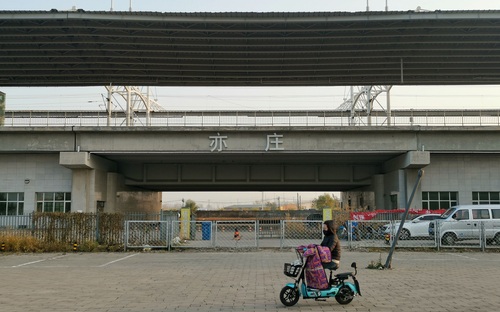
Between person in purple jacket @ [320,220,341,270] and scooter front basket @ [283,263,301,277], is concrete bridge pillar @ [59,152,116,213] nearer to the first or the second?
person in purple jacket @ [320,220,341,270]

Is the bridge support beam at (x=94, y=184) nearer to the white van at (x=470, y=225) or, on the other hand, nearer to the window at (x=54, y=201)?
the window at (x=54, y=201)

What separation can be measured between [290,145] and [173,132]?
785 cm

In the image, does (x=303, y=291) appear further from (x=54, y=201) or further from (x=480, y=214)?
(x=54, y=201)

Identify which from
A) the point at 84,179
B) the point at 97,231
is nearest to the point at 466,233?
the point at 97,231

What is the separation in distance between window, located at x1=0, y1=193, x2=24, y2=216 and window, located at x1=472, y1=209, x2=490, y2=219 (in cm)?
2865

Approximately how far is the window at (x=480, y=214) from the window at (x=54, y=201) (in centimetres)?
2569

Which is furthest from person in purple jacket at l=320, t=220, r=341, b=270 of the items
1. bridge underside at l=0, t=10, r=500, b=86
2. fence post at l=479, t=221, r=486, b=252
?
bridge underside at l=0, t=10, r=500, b=86

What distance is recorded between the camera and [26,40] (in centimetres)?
3020

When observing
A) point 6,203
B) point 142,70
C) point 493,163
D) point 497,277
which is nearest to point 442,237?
point 497,277

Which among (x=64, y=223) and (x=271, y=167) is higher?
(x=271, y=167)

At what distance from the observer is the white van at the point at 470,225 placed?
22.8 meters

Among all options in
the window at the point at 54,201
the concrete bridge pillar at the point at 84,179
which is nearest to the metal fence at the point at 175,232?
the concrete bridge pillar at the point at 84,179

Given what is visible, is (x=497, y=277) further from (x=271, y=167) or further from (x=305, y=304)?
(x=271, y=167)

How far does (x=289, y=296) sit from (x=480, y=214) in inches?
677
